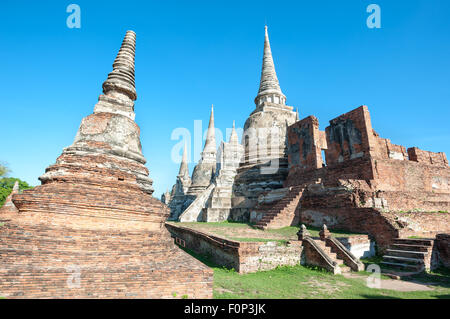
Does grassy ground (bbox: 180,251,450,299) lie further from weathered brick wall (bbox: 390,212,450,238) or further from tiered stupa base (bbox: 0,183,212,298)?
weathered brick wall (bbox: 390,212,450,238)

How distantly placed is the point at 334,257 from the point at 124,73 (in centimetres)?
962

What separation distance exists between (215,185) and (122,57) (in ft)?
40.2

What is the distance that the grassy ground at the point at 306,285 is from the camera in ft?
18.4

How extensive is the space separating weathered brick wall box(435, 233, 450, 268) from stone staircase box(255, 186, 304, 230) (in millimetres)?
5571

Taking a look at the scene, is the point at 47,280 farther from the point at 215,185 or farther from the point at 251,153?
the point at 251,153

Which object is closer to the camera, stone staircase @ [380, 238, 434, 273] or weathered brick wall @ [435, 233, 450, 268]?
stone staircase @ [380, 238, 434, 273]

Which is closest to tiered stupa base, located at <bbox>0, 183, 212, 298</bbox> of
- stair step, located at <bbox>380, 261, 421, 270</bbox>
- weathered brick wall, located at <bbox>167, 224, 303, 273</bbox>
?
weathered brick wall, located at <bbox>167, 224, 303, 273</bbox>

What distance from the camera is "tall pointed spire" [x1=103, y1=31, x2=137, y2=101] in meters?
8.23

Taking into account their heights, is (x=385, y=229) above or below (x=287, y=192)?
below

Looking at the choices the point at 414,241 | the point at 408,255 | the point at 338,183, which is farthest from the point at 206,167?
the point at 408,255

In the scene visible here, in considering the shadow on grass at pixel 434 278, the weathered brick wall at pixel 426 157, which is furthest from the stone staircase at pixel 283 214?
the weathered brick wall at pixel 426 157

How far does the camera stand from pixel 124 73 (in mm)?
8570
